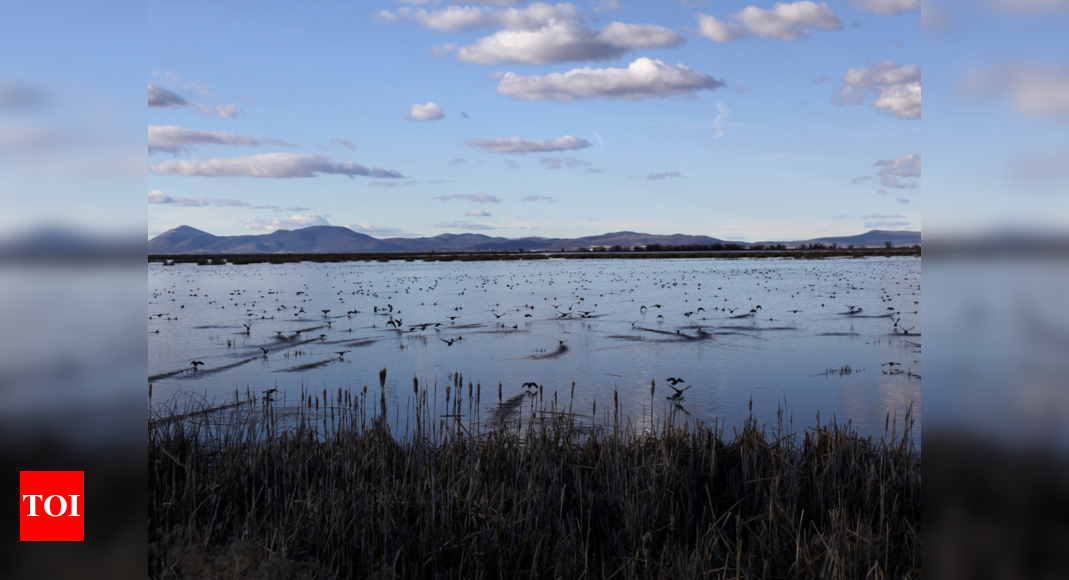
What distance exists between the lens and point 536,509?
4.56 meters

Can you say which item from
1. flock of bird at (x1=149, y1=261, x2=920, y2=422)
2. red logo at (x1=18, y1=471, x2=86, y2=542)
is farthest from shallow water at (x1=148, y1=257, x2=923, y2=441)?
red logo at (x1=18, y1=471, x2=86, y2=542)

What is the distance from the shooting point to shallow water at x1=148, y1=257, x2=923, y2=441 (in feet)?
31.4

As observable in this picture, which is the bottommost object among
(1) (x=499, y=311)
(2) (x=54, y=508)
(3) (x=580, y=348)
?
(3) (x=580, y=348)

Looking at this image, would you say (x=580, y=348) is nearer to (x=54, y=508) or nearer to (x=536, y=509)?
(x=536, y=509)

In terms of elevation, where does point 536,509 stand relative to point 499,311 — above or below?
below

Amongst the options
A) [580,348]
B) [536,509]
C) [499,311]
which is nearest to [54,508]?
[536,509]

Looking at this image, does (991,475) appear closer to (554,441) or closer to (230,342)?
(554,441)

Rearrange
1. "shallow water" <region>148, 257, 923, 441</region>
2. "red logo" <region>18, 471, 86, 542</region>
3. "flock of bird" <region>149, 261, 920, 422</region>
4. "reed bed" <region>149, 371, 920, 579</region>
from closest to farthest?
"red logo" <region>18, 471, 86, 542</region> → "reed bed" <region>149, 371, 920, 579</region> → "shallow water" <region>148, 257, 923, 441</region> → "flock of bird" <region>149, 261, 920, 422</region>

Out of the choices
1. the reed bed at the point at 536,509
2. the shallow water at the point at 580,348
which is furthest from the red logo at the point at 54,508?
the shallow water at the point at 580,348

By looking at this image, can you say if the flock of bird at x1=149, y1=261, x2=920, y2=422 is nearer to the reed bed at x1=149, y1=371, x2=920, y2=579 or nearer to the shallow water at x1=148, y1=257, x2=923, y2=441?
the shallow water at x1=148, y1=257, x2=923, y2=441

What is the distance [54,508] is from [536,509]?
332cm

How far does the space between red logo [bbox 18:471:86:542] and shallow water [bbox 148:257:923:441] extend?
5930 mm

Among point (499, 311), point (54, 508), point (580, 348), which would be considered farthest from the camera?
point (499, 311)

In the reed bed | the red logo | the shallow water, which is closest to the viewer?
the red logo
